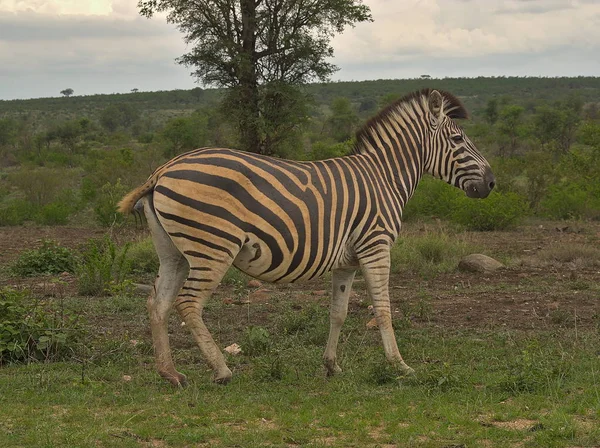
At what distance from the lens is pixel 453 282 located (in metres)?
12.2

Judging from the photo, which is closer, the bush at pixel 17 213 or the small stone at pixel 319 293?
the small stone at pixel 319 293

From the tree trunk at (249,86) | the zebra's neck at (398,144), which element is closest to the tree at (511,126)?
the tree trunk at (249,86)

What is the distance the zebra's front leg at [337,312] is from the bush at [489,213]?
35.9ft

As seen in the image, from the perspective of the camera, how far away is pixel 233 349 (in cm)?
825

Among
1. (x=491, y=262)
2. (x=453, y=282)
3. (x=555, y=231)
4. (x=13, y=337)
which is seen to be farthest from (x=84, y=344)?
(x=555, y=231)

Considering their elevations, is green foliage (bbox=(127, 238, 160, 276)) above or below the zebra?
below

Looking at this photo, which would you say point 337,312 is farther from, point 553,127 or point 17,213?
point 553,127

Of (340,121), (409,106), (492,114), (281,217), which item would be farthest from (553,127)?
(281,217)

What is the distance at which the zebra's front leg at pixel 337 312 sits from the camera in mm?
7473

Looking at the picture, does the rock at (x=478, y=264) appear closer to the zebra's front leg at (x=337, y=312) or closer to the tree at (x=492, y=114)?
the zebra's front leg at (x=337, y=312)

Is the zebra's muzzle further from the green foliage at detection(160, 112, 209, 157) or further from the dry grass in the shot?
the green foliage at detection(160, 112, 209, 157)

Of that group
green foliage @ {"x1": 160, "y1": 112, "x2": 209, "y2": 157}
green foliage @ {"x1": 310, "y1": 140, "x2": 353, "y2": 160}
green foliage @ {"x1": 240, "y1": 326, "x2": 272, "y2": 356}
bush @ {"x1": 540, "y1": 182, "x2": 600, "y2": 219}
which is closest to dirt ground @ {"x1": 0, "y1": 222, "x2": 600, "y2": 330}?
green foliage @ {"x1": 240, "y1": 326, "x2": 272, "y2": 356}

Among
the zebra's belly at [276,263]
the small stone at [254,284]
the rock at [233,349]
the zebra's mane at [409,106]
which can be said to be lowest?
the small stone at [254,284]

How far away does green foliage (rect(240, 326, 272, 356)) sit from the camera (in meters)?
8.01
